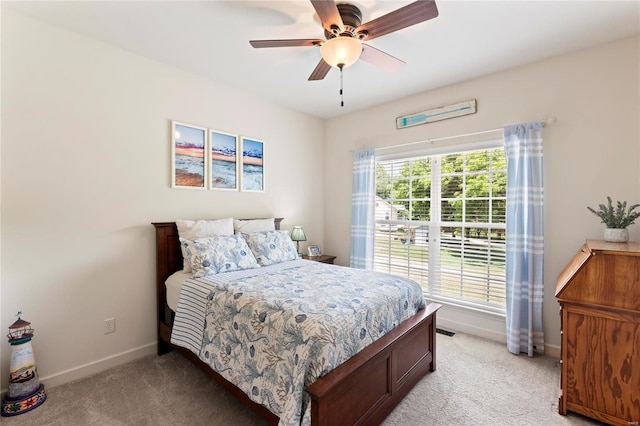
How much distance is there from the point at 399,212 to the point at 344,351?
246 centimetres

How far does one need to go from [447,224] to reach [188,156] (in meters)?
2.91

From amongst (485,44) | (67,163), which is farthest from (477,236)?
(67,163)

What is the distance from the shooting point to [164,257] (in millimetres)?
2674

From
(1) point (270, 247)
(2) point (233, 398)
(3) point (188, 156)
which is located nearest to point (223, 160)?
(3) point (188, 156)

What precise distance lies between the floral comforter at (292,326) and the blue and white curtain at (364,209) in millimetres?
1479

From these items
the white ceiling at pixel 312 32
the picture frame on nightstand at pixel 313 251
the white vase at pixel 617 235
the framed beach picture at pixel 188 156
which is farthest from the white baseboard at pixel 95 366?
the white vase at pixel 617 235

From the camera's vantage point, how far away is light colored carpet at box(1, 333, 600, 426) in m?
1.82

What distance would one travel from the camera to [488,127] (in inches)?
116

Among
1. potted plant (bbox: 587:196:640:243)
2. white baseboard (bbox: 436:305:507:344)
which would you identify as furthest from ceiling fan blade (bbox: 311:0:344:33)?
white baseboard (bbox: 436:305:507:344)

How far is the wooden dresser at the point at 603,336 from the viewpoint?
66.1 inches

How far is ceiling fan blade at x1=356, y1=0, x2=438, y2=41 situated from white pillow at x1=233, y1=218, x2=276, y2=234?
212cm

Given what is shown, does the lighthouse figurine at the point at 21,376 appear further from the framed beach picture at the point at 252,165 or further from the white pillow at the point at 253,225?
the framed beach picture at the point at 252,165

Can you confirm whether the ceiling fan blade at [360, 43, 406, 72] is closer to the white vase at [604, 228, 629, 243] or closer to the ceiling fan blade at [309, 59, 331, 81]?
the ceiling fan blade at [309, 59, 331, 81]

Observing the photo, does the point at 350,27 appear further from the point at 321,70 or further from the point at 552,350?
the point at 552,350
